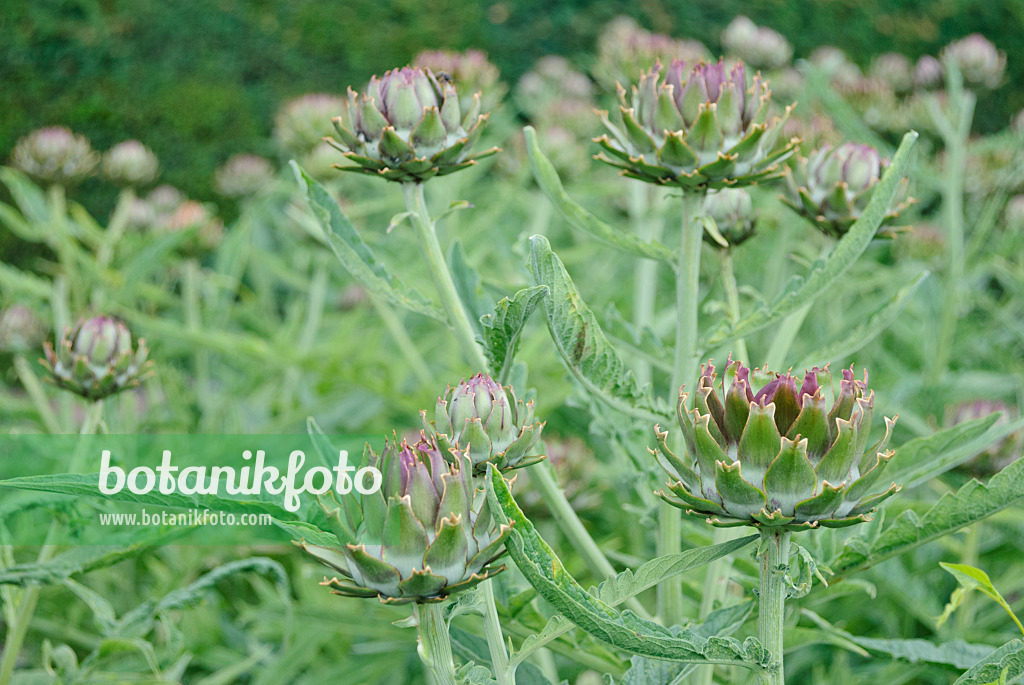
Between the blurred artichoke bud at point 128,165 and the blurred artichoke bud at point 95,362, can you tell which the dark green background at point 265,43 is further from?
the blurred artichoke bud at point 95,362

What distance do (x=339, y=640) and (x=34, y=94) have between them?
3871 mm

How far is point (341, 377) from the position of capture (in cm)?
142

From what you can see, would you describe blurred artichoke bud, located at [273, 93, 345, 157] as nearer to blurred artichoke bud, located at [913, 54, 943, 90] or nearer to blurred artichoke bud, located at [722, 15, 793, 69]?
blurred artichoke bud, located at [722, 15, 793, 69]

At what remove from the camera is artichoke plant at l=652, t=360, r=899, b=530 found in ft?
1.63

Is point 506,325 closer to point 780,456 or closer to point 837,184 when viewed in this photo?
point 780,456

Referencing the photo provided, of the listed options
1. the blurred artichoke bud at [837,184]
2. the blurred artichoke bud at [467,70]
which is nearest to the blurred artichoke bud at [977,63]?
the blurred artichoke bud at [467,70]

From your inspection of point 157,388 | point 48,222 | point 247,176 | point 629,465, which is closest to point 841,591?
point 629,465

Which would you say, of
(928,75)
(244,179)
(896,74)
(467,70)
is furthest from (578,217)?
(244,179)

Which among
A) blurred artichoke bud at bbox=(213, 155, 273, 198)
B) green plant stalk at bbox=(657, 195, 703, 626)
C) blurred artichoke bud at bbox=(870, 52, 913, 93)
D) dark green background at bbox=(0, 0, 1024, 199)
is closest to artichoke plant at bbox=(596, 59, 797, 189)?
green plant stalk at bbox=(657, 195, 703, 626)

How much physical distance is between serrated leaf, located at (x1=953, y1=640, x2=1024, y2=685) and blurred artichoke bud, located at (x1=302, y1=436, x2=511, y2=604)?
279mm

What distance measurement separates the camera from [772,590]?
1.72 feet

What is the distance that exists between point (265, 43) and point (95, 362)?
410 cm

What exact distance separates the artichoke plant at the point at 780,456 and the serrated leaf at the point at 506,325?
0.38 feet

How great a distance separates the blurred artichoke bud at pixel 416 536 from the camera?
1.59 feet
